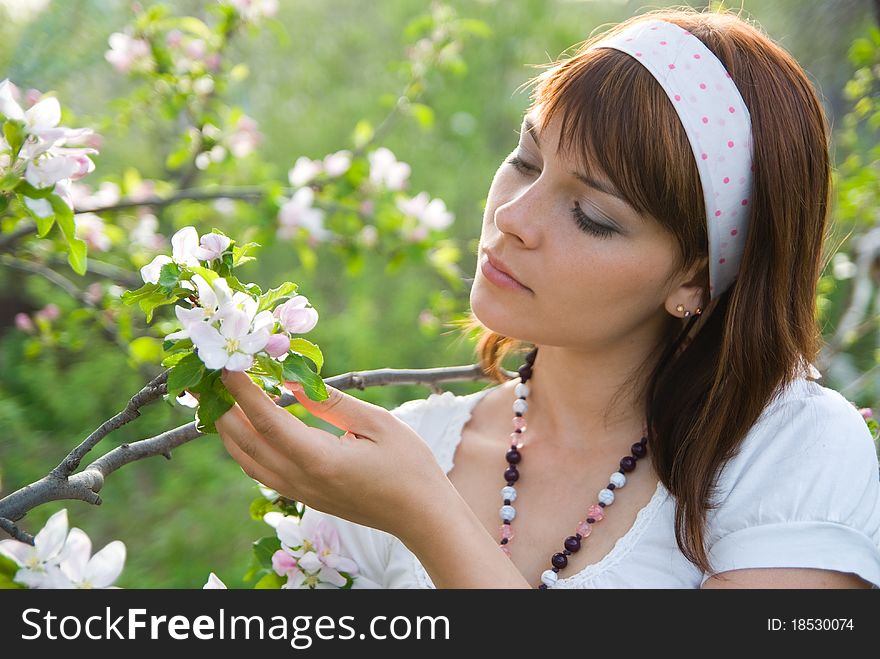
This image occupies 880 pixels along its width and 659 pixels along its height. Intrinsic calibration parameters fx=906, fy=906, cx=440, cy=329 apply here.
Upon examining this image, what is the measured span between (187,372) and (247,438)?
100 millimetres

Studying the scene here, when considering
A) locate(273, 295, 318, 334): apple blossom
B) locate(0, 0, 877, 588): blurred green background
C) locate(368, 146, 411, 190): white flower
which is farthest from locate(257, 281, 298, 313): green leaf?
locate(368, 146, 411, 190): white flower

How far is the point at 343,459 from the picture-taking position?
0.81 meters

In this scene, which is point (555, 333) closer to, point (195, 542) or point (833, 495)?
point (833, 495)

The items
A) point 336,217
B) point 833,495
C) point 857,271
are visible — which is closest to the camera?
point 833,495

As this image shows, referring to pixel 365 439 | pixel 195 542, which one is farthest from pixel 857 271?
pixel 195 542

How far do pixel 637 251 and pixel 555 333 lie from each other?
0.13 metres

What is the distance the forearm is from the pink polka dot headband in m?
0.43

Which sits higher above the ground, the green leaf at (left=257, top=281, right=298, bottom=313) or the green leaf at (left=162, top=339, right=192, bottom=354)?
the green leaf at (left=257, top=281, right=298, bottom=313)

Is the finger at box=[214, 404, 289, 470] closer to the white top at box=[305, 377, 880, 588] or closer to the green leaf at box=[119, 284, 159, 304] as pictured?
the green leaf at box=[119, 284, 159, 304]

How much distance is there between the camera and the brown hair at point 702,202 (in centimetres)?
98

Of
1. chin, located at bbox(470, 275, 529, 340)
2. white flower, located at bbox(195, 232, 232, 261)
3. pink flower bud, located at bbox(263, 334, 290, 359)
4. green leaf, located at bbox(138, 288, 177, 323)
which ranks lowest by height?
chin, located at bbox(470, 275, 529, 340)

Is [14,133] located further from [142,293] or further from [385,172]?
[385,172]

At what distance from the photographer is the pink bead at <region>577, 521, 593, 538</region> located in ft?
3.56
